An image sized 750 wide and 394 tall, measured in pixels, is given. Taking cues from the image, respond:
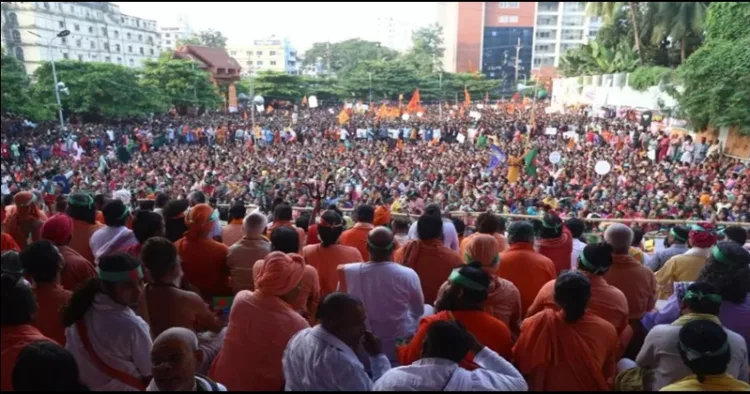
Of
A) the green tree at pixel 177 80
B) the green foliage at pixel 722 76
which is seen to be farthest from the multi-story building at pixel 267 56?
the green foliage at pixel 722 76

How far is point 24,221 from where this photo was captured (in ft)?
12.4

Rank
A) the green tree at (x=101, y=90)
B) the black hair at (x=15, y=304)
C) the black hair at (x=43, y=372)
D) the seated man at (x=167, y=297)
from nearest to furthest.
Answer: the black hair at (x=43, y=372) → the black hair at (x=15, y=304) → the seated man at (x=167, y=297) → the green tree at (x=101, y=90)

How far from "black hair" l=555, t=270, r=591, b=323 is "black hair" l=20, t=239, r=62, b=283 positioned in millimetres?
2031

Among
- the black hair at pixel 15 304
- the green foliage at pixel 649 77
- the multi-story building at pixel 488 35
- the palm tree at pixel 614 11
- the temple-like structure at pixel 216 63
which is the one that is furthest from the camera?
the multi-story building at pixel 488 35

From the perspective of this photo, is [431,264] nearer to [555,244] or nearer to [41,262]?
[555,244]

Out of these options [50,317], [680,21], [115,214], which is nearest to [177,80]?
[680,21]

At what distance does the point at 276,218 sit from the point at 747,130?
29.0 feet

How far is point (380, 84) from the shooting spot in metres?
33.7

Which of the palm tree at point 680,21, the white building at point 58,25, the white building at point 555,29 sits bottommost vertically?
the white building at point 58,25

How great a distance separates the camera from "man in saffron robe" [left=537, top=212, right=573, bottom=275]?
3393mm

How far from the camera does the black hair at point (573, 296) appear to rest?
1.96 meters

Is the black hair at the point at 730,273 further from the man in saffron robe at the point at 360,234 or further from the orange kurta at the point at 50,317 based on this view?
the orange kurta at the point at 50,317

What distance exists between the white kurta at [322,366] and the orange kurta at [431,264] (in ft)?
A: 3.90

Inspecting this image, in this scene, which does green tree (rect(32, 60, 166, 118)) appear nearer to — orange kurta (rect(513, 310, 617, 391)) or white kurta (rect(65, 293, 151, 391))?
white kurta (rect(65, 293, 151, 391))
